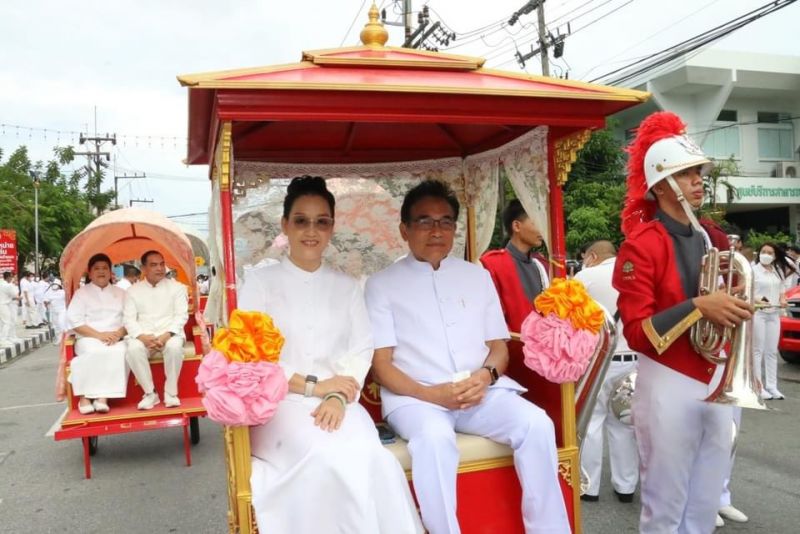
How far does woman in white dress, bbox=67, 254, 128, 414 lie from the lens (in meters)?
5.59

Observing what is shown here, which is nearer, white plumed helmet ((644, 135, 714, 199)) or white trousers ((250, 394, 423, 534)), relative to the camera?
white trousers ((250, 394, 423, 534))

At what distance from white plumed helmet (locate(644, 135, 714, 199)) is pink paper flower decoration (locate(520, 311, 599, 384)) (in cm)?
70

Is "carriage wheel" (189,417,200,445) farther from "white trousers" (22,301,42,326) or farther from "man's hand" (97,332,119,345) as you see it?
"white trousers" (22,301,42,326)

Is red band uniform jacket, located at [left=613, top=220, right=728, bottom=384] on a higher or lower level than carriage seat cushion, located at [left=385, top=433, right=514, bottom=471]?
higher

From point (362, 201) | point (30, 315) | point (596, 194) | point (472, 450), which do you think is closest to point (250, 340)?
point (472, 450)

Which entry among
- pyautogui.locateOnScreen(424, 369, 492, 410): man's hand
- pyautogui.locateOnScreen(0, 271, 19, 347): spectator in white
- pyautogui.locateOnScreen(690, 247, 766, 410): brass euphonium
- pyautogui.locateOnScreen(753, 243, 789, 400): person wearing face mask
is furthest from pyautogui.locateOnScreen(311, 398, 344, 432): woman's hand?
pyautogui.locateOnScreen(0, 271, 19, 347): spectator in white

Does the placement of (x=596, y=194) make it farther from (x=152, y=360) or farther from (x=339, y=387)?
(x=339, y=387)

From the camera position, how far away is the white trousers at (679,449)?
2.68 m

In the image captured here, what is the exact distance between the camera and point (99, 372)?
18.5 feet

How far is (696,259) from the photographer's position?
2.79 meters

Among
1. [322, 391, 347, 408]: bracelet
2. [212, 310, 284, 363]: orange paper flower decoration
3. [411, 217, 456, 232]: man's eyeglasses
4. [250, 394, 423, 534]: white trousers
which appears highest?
[411, 217, 456, 232]: man's eyeglasses

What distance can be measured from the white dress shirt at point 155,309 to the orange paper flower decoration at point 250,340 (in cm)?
387

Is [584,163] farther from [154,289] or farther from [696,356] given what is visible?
[696,356]

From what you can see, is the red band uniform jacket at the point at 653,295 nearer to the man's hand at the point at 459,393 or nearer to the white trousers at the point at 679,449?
the white trousers at the point at 679,449
